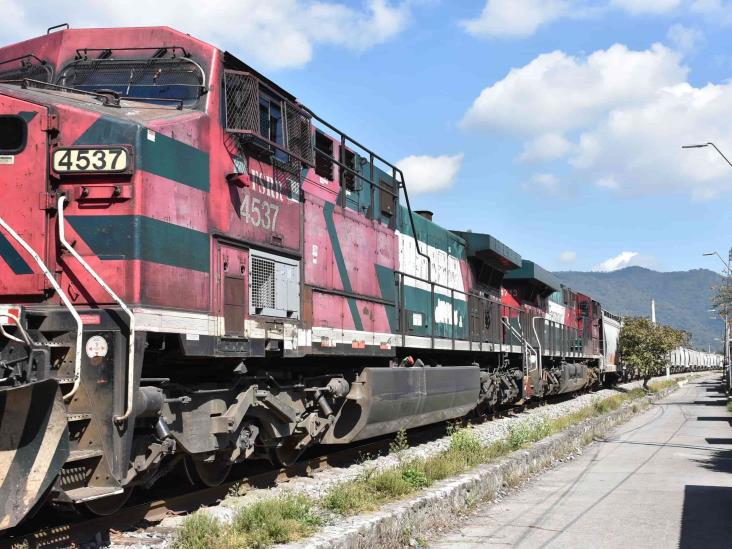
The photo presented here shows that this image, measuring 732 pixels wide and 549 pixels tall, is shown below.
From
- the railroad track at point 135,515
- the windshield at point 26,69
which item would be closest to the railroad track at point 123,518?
the railroad track at point 135,515

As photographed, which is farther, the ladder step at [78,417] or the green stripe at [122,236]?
the green stripe at [122,236]

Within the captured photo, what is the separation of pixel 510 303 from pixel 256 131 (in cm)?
1299

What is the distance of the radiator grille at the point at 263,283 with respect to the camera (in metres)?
6.87

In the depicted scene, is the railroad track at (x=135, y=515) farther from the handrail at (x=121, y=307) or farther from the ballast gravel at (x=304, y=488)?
the handrail at (x=121, y=307)

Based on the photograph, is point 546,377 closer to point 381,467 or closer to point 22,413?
point 381,467

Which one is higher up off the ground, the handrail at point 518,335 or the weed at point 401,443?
the handrail at point 518,335

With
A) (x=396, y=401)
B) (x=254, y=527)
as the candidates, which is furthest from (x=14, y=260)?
(x=396, y=401)

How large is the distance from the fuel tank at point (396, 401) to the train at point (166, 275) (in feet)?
0.12

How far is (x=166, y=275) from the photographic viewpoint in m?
5.73

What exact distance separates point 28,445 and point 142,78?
357 cm

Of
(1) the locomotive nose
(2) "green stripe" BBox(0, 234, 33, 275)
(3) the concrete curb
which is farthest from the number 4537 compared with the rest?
(1) the locomotive nose

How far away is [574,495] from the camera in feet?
26.5

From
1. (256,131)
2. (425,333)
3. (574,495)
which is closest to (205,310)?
(256,131)

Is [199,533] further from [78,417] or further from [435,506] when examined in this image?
[435,506]
